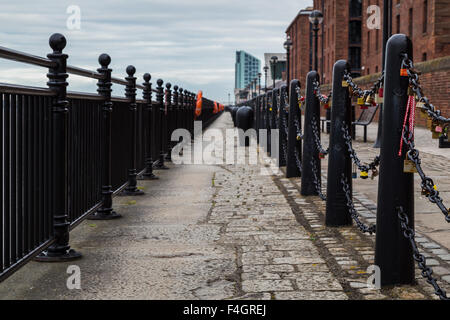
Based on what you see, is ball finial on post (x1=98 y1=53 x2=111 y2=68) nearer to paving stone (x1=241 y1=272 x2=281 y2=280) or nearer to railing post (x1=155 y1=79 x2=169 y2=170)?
paving stone (x1=241 y1=272 x2=281 y2=280)

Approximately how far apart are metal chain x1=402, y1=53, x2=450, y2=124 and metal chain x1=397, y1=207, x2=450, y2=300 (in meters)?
0.67

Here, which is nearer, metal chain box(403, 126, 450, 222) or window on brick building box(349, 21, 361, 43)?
metal chain box(403, 126, 450, 222)

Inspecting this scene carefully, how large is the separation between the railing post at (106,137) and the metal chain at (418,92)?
325 cm

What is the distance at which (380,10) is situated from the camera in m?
52.3

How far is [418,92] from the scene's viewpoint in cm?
373

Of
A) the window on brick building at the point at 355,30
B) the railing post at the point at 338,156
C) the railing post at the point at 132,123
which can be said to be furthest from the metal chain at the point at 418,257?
the window on brick building at the point at 355,30

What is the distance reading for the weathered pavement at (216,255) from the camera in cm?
387

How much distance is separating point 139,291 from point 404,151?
6.11ft

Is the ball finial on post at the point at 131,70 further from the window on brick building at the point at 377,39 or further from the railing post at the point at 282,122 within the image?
the window on brick building at the point at 377,39

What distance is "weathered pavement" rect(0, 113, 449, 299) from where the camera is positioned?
3.87m

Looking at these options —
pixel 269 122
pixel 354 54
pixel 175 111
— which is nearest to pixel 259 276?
pixel 175 111

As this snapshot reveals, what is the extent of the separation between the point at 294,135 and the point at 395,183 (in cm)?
565

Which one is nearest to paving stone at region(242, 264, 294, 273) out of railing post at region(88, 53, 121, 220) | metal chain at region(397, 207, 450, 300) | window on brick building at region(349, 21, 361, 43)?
metal chain at region(397, 207, 450, 300)
